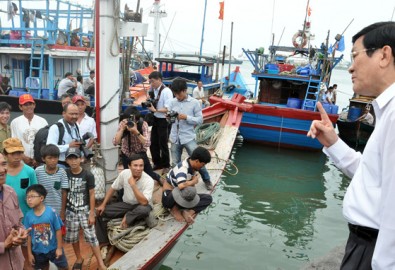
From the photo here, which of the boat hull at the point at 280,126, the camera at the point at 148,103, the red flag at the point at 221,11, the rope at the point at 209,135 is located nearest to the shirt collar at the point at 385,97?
the camera at the point at 148,103

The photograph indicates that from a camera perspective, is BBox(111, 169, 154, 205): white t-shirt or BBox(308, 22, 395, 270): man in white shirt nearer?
BBox(308, 22, 395, 270): man in white shirt

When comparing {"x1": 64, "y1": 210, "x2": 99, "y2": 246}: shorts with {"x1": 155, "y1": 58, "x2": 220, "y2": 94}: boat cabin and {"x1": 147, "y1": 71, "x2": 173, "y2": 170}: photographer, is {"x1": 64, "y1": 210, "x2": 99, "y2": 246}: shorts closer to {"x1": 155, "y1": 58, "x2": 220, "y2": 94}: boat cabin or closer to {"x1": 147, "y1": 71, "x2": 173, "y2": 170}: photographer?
{"x1": 147, "y1": 71, "x2": 173, "y2": 170}: photographer

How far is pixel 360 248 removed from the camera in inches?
56.1

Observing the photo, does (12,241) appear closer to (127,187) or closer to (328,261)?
(127,187)

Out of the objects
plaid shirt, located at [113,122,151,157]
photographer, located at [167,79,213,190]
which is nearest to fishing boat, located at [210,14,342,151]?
photographer, located at [167,79,213,190]

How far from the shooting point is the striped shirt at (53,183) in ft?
10.4

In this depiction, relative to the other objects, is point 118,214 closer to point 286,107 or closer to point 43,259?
point 43,259

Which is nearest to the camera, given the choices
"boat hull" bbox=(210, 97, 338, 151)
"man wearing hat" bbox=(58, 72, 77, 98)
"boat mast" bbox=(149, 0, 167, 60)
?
"man wearing hat" bbox=(58, 72, 77, 98)

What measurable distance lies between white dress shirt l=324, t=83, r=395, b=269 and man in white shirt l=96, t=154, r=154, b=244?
264 cm

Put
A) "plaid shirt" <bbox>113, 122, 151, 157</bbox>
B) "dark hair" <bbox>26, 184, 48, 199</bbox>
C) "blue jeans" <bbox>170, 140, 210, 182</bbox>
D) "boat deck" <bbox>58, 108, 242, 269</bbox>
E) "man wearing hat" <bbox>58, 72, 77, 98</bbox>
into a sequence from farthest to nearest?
"man wearing hat" <bbox>58, 72, 77, 98</bbox> < "blue jeans" <bbox>170, 140, 210, 182</bbox> < "plaid shirt" <bbox>113, 122, 151, 157</bbox> < "boat deck" <bbox>58, 108, 242, 269</bbox> < "dark hair" <bbox>26, 184, 48, 199</bbox>

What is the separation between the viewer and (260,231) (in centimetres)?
632

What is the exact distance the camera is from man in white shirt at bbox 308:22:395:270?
1.16m

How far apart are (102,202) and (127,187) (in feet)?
1.34

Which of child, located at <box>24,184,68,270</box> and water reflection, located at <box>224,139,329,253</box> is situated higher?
child, located at <box>24,184,68,270</box>
